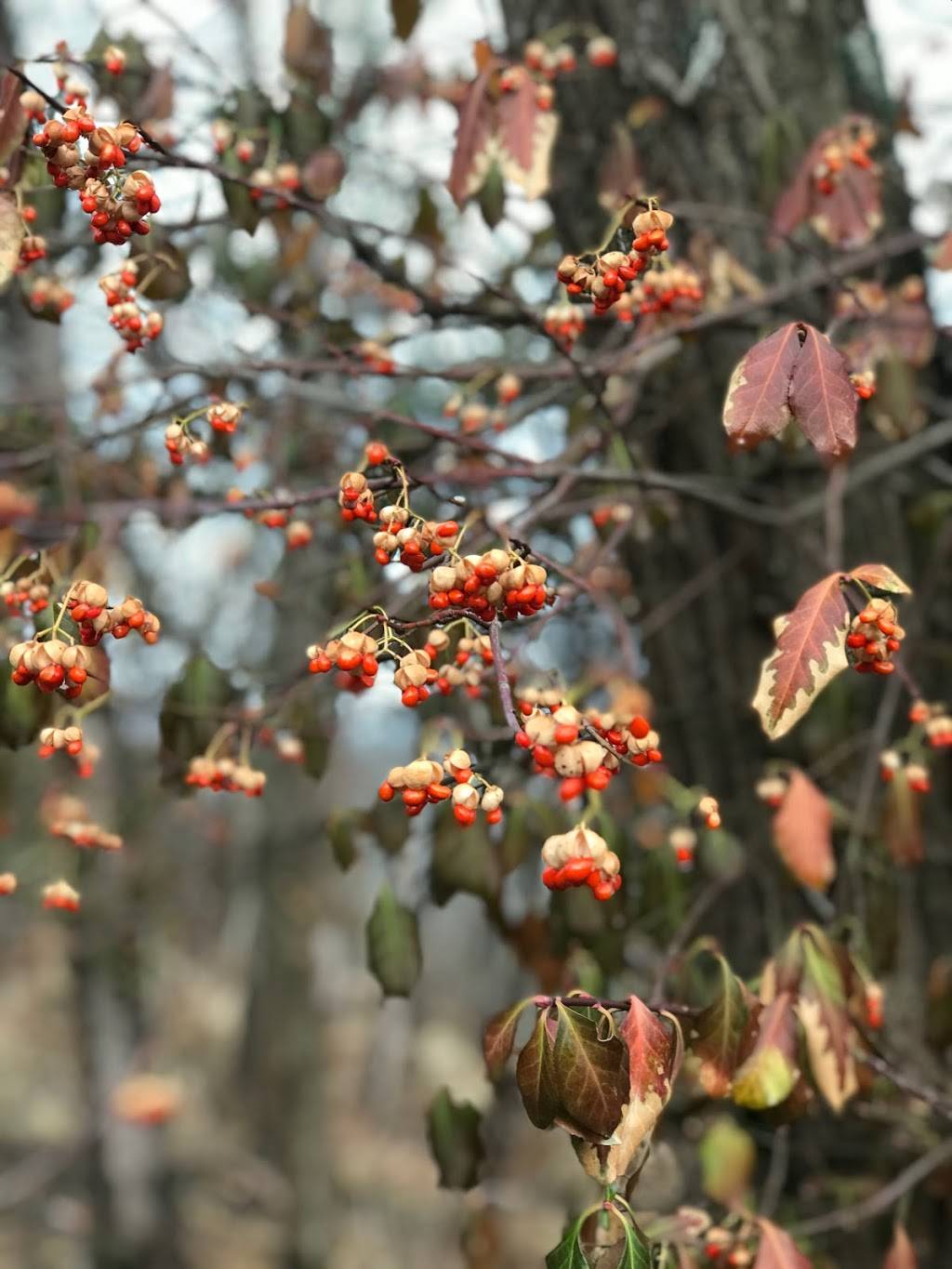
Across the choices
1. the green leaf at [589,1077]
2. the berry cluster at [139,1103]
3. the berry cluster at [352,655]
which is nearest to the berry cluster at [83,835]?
the berry cluster at [352,655]

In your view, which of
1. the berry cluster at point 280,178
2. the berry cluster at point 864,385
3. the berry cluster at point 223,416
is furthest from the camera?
the berry cluster at point 280,178

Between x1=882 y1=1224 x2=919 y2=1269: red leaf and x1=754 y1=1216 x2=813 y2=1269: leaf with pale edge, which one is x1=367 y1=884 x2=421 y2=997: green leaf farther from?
x1=882 y1=1224 x2=919 y2=1269: red leaf

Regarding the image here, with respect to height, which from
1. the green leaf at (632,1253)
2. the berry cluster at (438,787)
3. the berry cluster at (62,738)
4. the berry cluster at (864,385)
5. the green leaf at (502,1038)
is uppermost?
the berry cluster at (864,385)

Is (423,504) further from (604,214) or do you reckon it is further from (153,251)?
(153,251)

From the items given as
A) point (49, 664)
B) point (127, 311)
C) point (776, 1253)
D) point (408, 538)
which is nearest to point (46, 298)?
point (127, 311)

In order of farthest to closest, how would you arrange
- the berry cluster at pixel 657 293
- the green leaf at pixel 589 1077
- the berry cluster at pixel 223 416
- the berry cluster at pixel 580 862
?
1. the berry cluster at pixel 657 293
2. the berry cluster at pixel 223 416
3. the green leaf at pixel 589 1077
4. the berry cluster at pixel 580 862

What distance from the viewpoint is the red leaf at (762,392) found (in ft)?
3.73

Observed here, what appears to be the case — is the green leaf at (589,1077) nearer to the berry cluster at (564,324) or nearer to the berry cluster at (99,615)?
the berry cluster at (99,615)

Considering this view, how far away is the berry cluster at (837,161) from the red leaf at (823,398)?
882 mm

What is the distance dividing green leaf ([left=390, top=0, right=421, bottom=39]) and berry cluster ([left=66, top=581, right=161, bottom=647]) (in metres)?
1.40

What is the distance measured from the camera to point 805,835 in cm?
169

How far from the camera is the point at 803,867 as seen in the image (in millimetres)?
1669

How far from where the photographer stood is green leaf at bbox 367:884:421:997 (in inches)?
68.6

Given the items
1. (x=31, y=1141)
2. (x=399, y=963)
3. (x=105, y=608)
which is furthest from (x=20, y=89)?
(x=31, y=1141)
